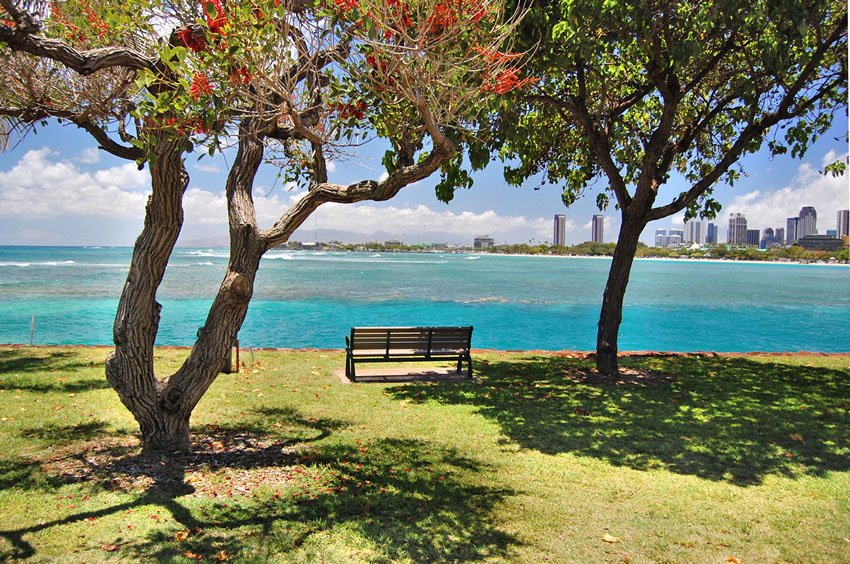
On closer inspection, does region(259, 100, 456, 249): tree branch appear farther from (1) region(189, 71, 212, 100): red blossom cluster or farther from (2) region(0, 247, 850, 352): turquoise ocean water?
(2) region(0, 247, 850, 352): turquoise ocean water

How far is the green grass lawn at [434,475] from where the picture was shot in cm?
402

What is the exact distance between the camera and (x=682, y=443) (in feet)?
21.1

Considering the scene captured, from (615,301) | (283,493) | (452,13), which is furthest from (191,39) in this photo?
(615,301)

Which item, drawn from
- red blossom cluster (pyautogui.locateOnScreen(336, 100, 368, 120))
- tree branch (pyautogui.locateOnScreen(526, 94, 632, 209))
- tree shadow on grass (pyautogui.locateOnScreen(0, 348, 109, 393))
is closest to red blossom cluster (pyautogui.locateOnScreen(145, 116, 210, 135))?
red blossom cluster (pyautogui.locateOnScreen(336, 100, 368, 120))

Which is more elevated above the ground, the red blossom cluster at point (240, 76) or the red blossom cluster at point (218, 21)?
the red blossom cluster at point (218, 21)

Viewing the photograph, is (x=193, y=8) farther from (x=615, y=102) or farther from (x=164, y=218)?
(x=615, y=102)

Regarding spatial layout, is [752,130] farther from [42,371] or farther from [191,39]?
[42,371]

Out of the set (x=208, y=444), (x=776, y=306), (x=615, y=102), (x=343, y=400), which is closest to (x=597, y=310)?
(x=776, y=306)

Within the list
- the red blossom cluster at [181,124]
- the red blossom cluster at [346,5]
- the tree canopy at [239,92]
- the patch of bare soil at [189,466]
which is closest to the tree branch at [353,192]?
the tree canopy at [239,92]

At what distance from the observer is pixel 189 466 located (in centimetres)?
535

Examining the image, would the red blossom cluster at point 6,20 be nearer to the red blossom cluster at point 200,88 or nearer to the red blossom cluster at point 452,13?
the red blossom cluster at point 200,88

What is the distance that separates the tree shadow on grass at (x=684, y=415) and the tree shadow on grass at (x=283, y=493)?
167 centimetres

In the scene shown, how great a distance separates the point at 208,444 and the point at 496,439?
10.2 feet

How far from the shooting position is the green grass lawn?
13.2ft
